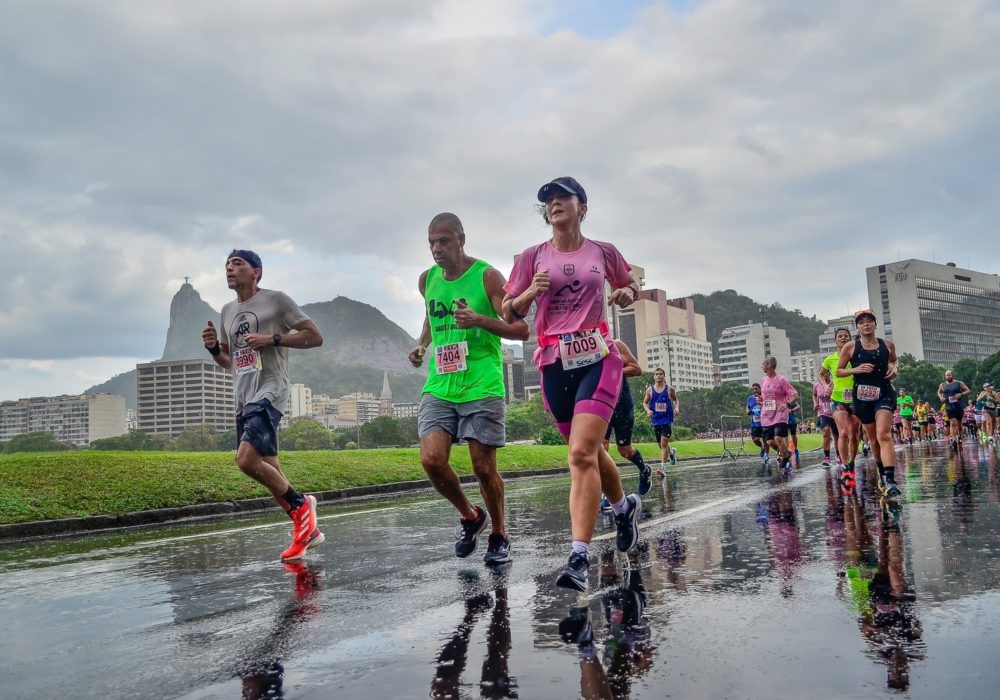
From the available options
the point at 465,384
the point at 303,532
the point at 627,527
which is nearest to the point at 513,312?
the point at 465,384

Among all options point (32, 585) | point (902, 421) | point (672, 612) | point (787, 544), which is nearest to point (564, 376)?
point (672, 612)

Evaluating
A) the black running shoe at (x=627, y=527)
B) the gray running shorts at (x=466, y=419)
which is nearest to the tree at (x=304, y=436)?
the gray running shorts at (x=466, y=419)

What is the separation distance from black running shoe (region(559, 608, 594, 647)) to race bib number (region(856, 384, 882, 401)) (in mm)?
6307

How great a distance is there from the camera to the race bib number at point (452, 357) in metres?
5.60

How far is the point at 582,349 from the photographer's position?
484 centimetres

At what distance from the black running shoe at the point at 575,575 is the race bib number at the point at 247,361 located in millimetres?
3381

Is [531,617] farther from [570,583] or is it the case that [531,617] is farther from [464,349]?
[464,349]

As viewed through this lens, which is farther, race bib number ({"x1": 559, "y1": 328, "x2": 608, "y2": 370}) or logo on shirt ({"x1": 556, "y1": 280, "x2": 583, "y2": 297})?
logo on shirt ({"x1": 556, "y1": 280, "x2": 583, "y2": 297})

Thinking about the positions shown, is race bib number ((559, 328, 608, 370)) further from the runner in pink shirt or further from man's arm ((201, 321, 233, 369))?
the runner in pink shirt

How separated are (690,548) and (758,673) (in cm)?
303

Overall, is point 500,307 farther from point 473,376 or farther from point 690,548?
point 690,548

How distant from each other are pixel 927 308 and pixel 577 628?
20501 cm

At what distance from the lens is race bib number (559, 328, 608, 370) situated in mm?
4816

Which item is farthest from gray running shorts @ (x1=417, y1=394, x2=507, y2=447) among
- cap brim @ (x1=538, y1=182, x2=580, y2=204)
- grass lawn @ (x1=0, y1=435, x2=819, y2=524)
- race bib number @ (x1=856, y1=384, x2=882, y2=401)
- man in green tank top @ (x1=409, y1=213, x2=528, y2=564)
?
grass lawn @ (x1=0, y1=435, x2=819, y2=524)
